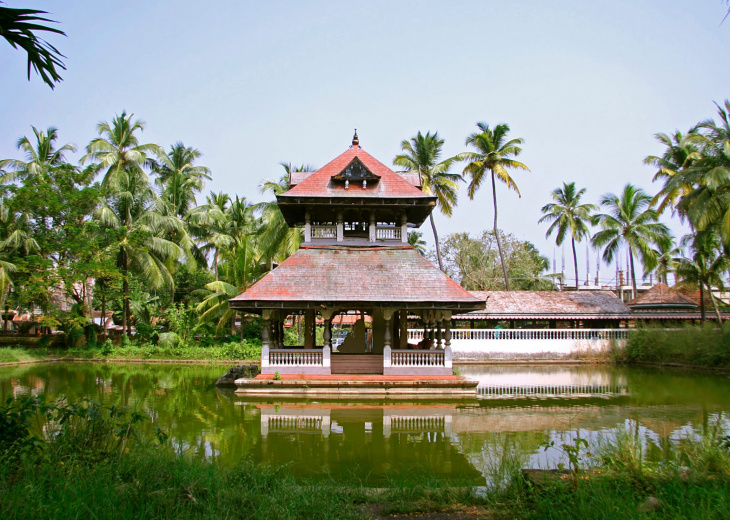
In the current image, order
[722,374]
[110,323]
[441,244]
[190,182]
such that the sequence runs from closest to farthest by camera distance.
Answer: [722,374]
[190,182]
[110,323]
[441,244]

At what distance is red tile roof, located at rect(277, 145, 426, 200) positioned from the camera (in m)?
16.0

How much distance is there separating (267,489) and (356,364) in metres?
10.5

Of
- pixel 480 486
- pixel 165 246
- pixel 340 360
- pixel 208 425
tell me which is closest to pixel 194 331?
pixel 165 246

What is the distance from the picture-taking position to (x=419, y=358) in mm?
15188

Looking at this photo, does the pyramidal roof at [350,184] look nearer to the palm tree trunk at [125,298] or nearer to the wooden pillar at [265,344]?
the wooden pillar at [265,344]

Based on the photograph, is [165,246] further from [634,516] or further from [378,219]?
[634,516]

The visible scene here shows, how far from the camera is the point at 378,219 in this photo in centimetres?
1739

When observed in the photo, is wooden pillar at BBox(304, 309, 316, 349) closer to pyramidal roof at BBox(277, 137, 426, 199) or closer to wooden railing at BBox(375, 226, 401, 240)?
wooden railing at BBox(375, 226, 401, 240)

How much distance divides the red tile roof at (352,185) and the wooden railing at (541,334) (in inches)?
435

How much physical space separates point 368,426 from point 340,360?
5.33m

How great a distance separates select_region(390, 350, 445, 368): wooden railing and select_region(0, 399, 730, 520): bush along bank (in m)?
9.06

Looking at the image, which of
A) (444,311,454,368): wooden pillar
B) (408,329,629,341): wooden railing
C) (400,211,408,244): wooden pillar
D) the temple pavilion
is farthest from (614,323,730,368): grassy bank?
(400,211,408,244): wooden pillar

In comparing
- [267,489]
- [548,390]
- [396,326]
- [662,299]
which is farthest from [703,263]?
[267,489]

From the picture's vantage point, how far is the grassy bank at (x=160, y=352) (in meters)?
24.6
